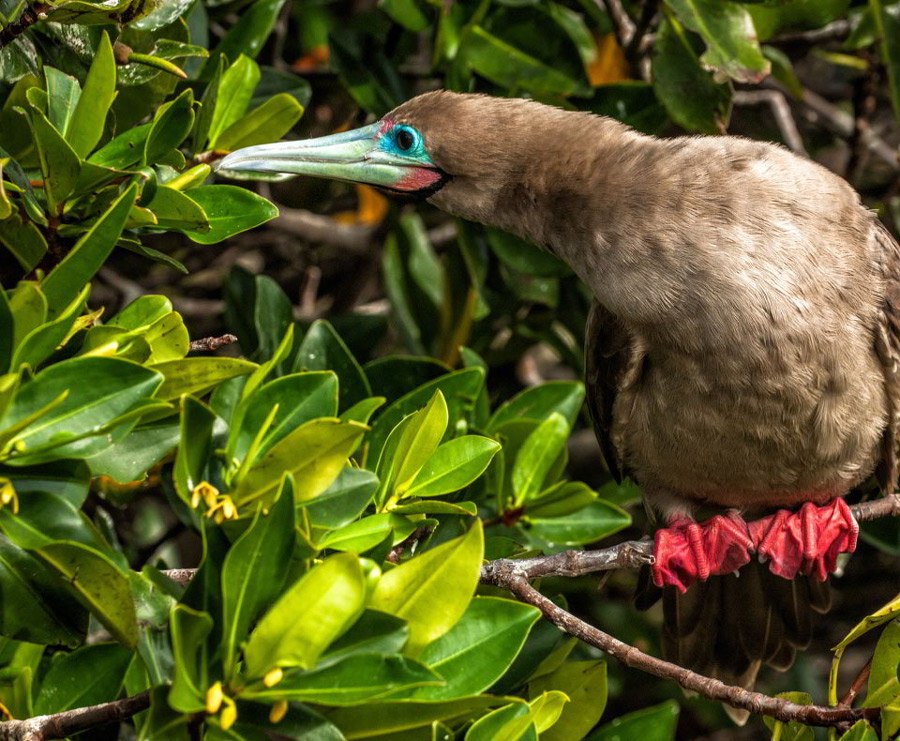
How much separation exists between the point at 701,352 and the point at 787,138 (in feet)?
6.35

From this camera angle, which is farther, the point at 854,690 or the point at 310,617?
the point at 854,690

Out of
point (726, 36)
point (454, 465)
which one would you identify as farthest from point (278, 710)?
point (726, 36)

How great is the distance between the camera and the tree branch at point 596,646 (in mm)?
1742

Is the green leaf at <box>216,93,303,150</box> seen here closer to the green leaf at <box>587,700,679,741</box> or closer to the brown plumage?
the brown plumage

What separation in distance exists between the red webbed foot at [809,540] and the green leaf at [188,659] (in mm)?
2117

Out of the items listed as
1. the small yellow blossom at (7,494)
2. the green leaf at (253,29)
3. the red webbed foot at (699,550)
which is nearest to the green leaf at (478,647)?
the small yellow blossom at (7,494)

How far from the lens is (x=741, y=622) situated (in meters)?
3.80

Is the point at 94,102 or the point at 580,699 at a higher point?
the point at 94,102

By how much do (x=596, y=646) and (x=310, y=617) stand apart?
30.7 inches

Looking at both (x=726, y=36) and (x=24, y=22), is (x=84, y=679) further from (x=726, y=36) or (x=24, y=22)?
(x=726, y=36)

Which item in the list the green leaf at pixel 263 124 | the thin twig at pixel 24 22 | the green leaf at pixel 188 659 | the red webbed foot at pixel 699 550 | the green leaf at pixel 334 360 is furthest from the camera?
the red webbed foot at pixel 699 550

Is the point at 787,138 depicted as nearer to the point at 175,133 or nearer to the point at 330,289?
the point at 330,289

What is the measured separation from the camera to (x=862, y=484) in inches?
142

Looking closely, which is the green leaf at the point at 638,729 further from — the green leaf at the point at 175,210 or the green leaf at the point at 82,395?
the green leaf at the point at 175,210
